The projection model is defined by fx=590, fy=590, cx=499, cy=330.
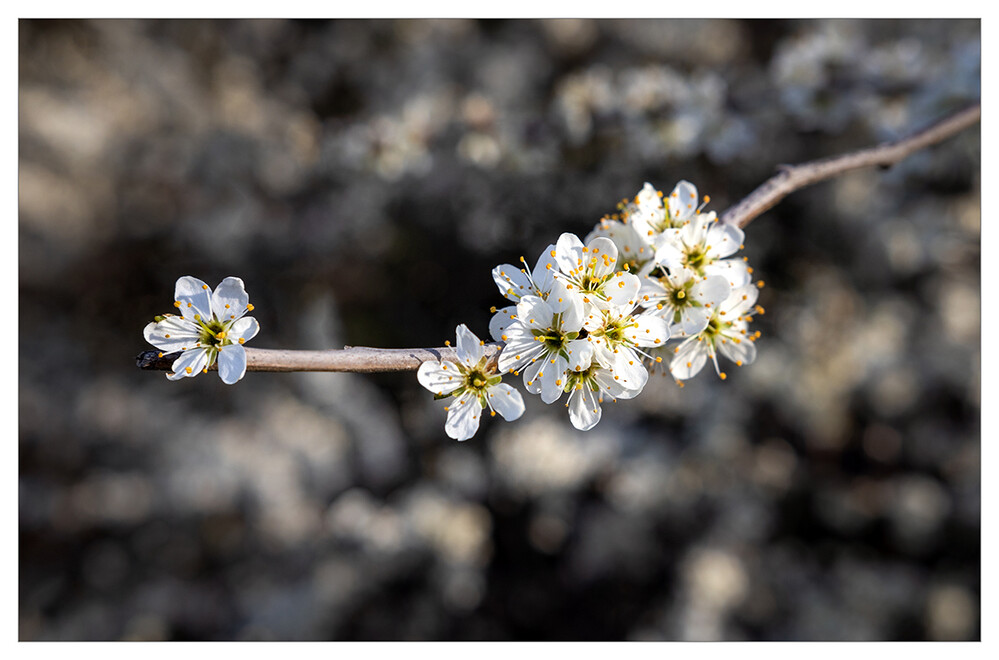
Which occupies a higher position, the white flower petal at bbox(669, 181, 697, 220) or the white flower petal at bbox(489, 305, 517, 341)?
the white flower petal at bbox(669, 181, 697, 220)

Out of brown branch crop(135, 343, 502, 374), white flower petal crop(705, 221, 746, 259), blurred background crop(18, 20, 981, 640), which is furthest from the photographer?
blurred background crop(18, 20, 981, 640)

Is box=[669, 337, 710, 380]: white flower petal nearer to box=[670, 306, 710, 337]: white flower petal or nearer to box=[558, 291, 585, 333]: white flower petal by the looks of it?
box=[670, 306, 710, 337]: white flower petal

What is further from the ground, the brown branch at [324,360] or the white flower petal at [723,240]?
the white flower petal at [723,240]

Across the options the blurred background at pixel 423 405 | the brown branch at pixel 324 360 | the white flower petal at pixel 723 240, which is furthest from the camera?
the blurred background at pixel 423 405

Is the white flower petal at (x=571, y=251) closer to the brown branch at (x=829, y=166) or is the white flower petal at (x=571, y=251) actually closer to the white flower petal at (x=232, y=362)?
the brown branch at (x=829, y=166)

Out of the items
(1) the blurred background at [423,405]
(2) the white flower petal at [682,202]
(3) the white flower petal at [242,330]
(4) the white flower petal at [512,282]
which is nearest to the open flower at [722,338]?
(2) the white flower petal at [682,202]

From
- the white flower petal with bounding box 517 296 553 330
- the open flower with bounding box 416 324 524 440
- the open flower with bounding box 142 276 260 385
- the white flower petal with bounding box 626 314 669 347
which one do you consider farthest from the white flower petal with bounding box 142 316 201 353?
the white flower petal with bounding box 626 314 669 347
